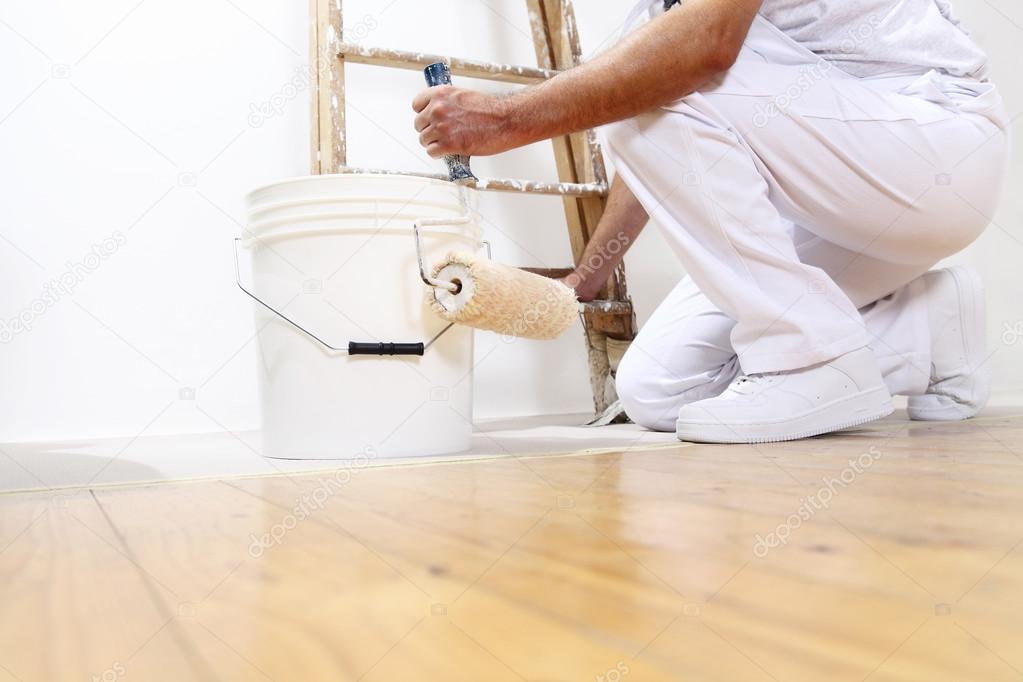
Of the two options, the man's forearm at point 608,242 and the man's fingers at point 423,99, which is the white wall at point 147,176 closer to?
the man's forearm at point 608,242

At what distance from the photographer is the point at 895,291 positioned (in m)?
1.27

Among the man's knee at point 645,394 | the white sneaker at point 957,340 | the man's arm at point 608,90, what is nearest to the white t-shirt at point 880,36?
the man's arm at point 608,90

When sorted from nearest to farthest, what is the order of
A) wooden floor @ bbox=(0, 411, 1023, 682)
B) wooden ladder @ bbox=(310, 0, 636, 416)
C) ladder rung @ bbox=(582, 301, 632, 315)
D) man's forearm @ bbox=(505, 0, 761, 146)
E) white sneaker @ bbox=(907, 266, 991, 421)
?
wooden floor @ bbox=(0, 411, 1023, 682) < man's forearm @ bbox=(505, 0, 761, 146) < white sneaker @ bbox=(907, 266, 991, 421) < wooden ladder @ bbox=(310, 0, 636, 416) < ladder rung @ bbox=(582, 301, 632, 315)

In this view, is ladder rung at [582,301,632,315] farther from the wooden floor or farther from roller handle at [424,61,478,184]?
the wooden floor

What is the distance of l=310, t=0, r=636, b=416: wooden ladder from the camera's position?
1.49 m

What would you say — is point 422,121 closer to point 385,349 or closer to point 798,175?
point 385,349

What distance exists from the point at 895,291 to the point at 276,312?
931 millimetres

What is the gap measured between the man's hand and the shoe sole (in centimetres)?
44

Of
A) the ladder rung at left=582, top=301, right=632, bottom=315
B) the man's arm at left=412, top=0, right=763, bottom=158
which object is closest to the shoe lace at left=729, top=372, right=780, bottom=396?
the man's arm at left=412, top=0, right=763, bottom=158

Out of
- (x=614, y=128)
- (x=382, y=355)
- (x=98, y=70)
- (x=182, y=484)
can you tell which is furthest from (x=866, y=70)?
(x=98, y=70)

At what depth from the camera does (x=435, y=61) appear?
4.99 ft

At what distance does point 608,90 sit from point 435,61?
0.62 meters

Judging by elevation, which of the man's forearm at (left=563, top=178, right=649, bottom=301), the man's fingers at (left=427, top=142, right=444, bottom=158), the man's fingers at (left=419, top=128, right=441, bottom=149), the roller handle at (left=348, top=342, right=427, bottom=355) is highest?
the man's fingers at (left=419, top=128, right=441, bottom=149)

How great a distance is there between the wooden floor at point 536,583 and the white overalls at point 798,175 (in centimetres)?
41
